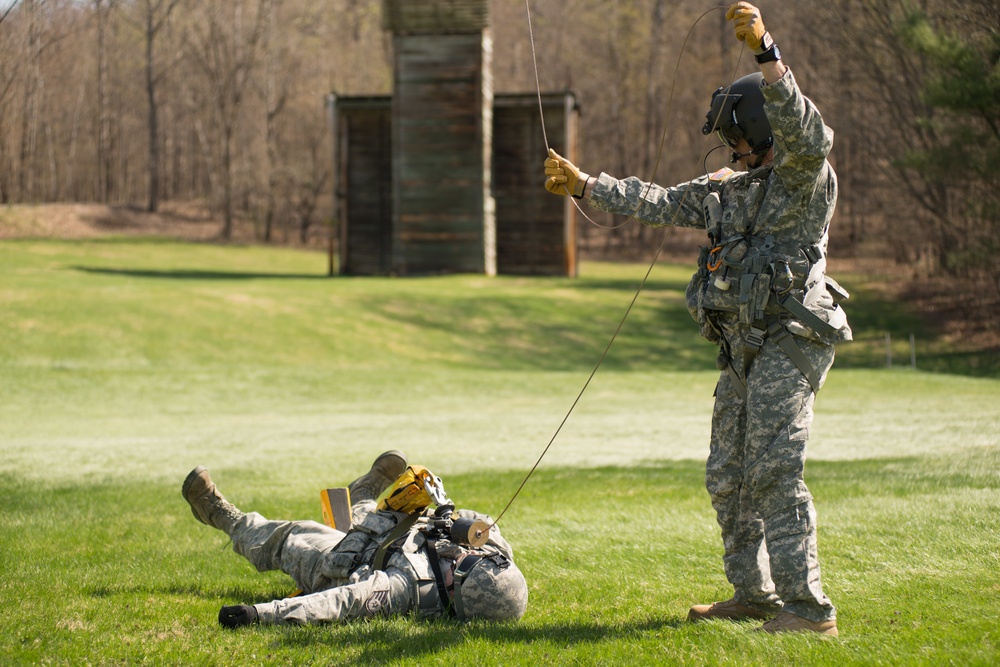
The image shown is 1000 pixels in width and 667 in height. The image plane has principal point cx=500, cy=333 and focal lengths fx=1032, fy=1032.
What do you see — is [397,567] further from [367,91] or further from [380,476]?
[367,91]

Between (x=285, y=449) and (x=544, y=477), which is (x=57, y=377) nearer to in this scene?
(x=285, y=449)

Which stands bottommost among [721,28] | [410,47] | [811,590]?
[811,590]

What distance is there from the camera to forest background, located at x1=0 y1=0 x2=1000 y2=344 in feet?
137

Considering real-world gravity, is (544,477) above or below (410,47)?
below

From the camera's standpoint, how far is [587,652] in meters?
4.51

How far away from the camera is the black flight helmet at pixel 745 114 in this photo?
4984mm

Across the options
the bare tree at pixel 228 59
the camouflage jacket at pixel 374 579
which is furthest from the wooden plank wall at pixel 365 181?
the camouflage jacket at pixel 374 579

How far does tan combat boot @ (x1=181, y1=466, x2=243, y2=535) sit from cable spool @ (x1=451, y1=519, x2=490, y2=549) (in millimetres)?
1609

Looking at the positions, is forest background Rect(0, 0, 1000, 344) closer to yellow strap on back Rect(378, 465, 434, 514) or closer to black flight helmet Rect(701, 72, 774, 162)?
black flight helmet Rect(701, 72, 774, 162)

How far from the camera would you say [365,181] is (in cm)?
4203

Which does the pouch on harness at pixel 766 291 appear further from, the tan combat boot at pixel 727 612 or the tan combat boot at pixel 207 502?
the tan combat boot at pixel 207 502

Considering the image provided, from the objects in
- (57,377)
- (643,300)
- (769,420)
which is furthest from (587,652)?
(643,300)

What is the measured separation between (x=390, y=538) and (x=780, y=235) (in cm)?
244

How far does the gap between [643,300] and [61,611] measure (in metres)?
34.6
